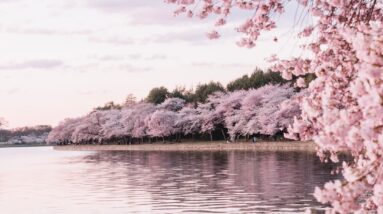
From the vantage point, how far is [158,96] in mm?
108875

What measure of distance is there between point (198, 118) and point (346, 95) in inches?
2992

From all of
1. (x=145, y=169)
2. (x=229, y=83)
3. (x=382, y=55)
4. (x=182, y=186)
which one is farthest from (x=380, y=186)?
(x=229, y=83)

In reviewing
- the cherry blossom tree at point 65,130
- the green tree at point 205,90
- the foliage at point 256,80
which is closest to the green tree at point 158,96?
the green tree at point 205,90

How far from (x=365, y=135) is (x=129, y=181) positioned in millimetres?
30255

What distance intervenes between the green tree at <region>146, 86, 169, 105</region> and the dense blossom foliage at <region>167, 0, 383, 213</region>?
99.7m

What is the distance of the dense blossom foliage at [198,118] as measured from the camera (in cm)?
6975

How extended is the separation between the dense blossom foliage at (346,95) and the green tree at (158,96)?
9966 centimetres

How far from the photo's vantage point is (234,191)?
2562 cm

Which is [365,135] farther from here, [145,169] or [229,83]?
[229,83]

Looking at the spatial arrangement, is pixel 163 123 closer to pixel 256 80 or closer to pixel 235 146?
pixel 256 80

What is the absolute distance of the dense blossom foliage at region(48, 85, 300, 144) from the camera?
69750 millimetres

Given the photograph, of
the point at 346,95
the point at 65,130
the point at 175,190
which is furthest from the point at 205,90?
the point at 346,95

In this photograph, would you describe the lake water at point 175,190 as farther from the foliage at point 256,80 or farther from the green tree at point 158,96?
the green tree at point 158,96

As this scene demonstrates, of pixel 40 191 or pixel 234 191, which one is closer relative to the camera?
pixel 234 191
